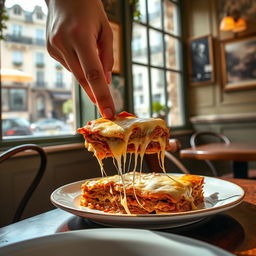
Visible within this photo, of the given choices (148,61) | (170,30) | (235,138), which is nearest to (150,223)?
(148,61)

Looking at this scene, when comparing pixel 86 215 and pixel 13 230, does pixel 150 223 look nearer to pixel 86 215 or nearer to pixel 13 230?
pixel 86 215

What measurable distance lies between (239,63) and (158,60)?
105cm

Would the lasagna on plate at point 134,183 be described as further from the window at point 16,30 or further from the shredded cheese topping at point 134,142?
the window at point 16,30

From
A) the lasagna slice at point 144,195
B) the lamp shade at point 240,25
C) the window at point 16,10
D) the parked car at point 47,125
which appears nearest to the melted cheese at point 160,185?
the lasagna slice at point 144,195

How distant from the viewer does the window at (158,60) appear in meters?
3.27

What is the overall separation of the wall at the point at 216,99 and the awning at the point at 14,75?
2292 millimetres

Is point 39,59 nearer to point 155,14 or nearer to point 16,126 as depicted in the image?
point 16,126

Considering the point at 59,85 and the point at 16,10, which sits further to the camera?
the point at 59,85

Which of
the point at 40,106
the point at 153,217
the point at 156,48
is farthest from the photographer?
the point at 156,48

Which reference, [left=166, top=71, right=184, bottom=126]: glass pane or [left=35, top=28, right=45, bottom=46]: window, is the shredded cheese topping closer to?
[left=35, top=28, right=45, bottom=46]: window

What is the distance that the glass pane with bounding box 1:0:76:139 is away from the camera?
2477 mm

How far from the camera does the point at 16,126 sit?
248 centimetres

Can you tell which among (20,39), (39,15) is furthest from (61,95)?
(39,15)

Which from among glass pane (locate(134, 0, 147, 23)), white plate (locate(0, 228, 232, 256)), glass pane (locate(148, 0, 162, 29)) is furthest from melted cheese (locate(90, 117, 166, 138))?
glass pane (locate(148, 0, 162, 29))
